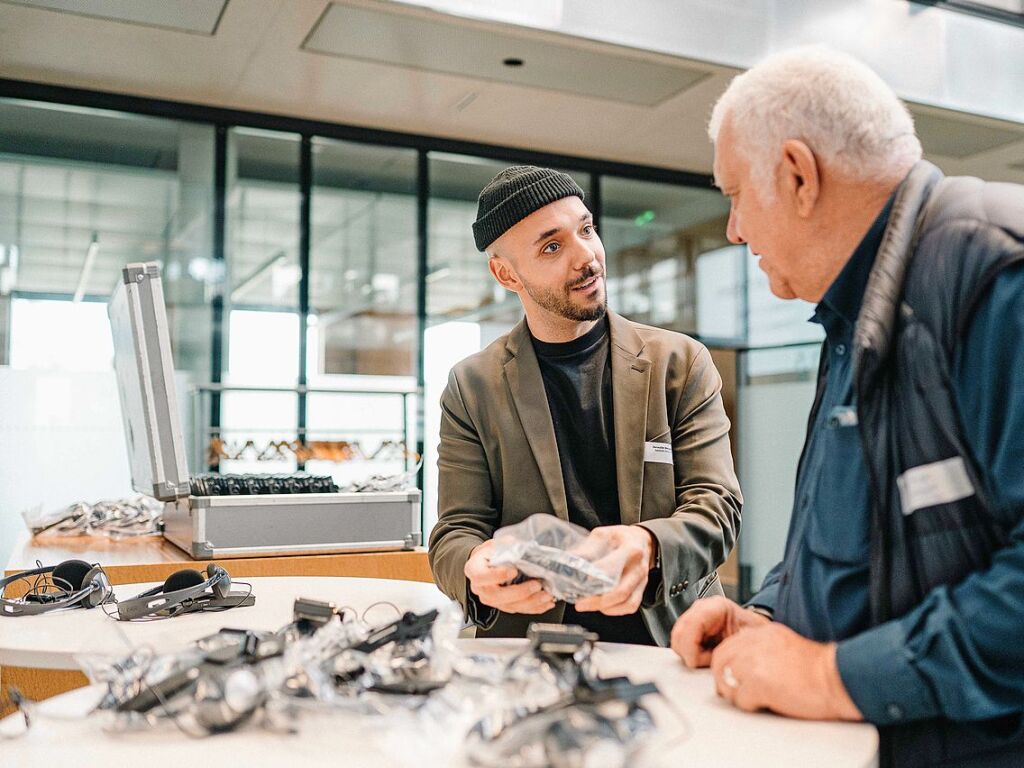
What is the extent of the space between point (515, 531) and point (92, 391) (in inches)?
174

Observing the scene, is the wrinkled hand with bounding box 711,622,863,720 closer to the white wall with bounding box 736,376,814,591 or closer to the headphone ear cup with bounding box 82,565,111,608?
the headphone ear cup with bounding box 82,565,111,608

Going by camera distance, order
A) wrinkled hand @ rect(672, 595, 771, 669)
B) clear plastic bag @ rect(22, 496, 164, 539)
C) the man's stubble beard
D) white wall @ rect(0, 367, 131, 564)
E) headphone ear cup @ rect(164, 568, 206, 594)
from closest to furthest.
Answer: wrinkled hand @ rect(672, 595, 771, 669)
headphone ear cup @ rect(164, 568, 206, 594)
the man's stubble beard
clear plastic bag @ rect(22, 496, 164, 539)
white wall @ rect(0, 367, 131, 564)

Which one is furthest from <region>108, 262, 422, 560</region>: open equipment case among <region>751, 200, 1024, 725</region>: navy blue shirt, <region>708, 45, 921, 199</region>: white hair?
<region>751, 200, 1024, 725</region>: navy blue shirt

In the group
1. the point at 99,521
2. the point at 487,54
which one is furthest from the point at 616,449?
the point at 487,54

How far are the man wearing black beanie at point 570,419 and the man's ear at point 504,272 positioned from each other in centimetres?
1

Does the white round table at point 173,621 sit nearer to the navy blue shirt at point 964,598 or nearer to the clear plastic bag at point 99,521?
the navy blue shirt at point 964,598

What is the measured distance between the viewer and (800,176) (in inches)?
42.9

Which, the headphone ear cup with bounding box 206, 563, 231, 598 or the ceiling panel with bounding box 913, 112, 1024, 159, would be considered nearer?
the headphone ear cup with bounding box 206, 563, 231, 598

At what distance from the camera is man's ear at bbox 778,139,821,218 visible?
107 centimetres

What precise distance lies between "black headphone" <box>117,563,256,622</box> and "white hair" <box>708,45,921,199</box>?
1269 mm

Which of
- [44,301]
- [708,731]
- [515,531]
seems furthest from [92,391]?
[708,731]

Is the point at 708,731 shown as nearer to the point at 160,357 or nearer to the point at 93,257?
the point at 160,357

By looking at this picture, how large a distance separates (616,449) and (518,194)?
57 centimetres

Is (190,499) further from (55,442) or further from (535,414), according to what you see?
(55,442)
